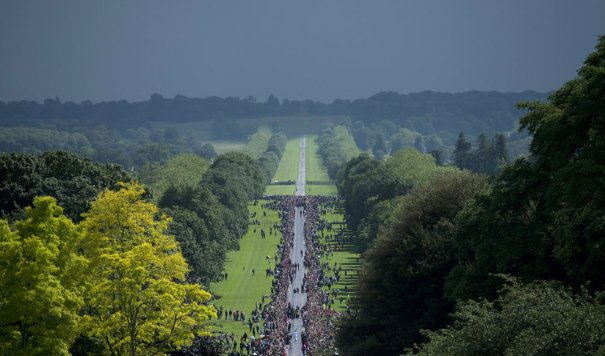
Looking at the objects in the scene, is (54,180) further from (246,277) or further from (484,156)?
(484,156)

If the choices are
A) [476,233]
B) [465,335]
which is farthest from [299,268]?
[465,335]

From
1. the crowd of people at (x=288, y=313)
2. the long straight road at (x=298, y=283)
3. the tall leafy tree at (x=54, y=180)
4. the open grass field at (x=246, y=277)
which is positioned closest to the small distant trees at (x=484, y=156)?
the long straight road at (x=298, y=283)

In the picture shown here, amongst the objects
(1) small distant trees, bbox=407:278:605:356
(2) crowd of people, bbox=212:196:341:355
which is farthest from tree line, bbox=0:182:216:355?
(1) small distant trees, bbox=407:278:605:356

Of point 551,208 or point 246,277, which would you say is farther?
point 246,277

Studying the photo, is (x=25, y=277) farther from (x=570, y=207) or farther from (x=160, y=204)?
(x=160, y=204)

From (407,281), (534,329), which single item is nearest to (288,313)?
(407,281)

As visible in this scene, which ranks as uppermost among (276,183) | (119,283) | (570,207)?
(570,207)
